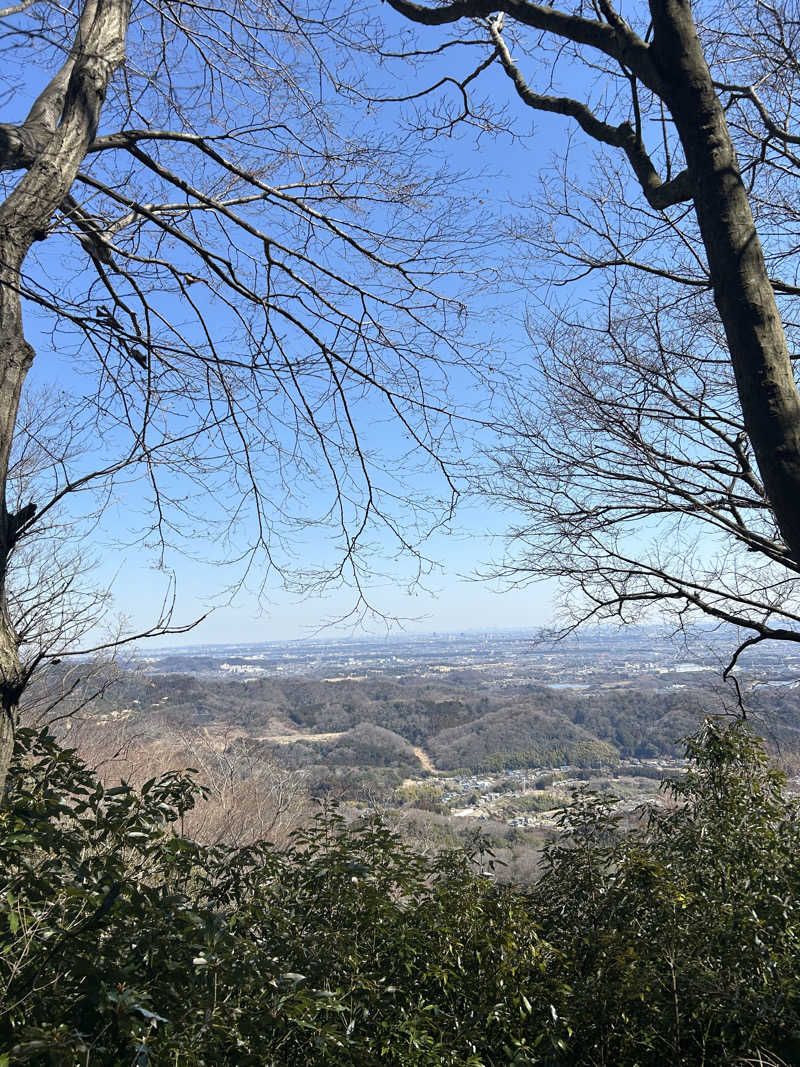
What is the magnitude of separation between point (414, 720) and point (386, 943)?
86.7 feet

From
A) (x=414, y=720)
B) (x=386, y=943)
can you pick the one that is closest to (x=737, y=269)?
(x=386, y=943)

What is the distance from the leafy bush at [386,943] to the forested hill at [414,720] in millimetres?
10124

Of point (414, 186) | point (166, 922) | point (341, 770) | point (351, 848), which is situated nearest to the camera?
point (166, 922)

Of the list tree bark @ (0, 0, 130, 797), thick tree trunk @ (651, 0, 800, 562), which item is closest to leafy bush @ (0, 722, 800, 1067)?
tree bark @ (0, 0, 130, 797)

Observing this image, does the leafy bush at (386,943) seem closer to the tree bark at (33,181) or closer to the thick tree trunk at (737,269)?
the tree bark at (33,181)

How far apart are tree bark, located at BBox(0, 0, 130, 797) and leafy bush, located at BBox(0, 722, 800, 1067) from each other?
434 mm

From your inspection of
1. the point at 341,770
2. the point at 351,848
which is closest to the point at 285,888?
the point at 351,848

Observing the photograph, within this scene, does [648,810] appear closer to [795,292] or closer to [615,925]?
[615,925]

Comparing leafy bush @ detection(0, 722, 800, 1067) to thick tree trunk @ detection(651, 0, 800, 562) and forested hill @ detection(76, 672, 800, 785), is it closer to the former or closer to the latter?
thick tree trunk @ detection(651, 0, 800, 562)

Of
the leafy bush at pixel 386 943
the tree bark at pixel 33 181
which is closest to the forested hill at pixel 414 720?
the leafy bush at pixel 386 943

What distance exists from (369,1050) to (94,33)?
9.62ft

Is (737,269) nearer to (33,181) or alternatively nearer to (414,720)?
(33,181)

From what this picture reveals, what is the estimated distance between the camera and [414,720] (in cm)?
2764

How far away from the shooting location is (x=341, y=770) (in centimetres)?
1978
